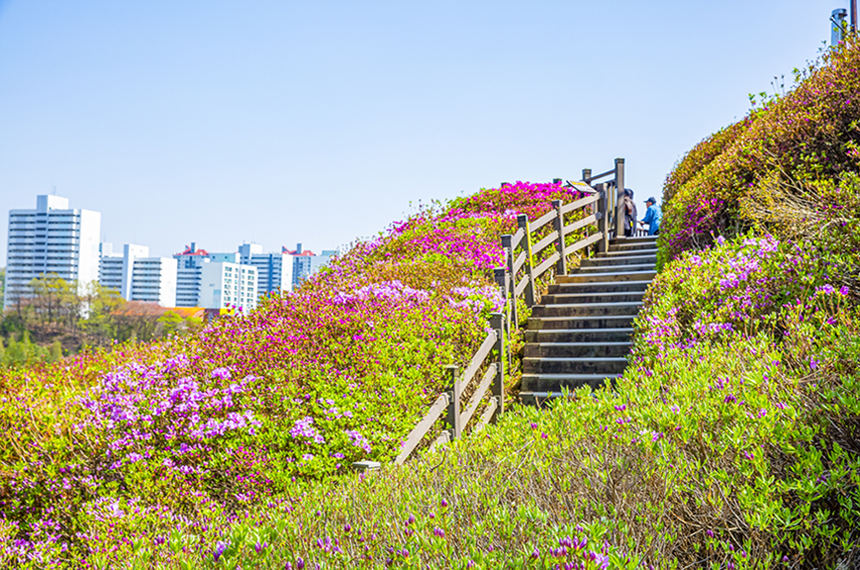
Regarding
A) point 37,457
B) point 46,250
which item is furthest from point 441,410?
point 46,250

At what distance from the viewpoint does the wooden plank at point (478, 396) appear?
22.3ft

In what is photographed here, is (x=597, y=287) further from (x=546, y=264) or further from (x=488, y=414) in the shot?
(x=488, y=414)

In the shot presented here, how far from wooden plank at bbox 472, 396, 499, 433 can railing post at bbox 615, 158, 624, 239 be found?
935 cm

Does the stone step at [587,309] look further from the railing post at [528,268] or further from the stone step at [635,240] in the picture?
the stone step at [635,240]

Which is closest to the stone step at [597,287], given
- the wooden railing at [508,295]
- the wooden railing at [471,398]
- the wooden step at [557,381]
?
the wooden railing at [508,295]

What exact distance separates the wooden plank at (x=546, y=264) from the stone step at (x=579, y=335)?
122 cm

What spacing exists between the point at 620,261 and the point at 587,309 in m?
3.20

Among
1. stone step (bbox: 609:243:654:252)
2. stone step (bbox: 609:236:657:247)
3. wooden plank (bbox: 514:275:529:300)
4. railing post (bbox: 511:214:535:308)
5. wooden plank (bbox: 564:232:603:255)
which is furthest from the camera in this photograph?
stone step (bbox: 609:236:657:247)

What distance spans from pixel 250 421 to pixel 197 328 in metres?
3.53

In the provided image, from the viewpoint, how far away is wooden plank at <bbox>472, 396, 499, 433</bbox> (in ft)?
23.6

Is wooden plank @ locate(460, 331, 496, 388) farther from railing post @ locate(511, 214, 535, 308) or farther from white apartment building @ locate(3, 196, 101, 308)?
white apartment building @ locate(3, 196, 101, 308)

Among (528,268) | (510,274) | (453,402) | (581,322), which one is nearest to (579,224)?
(528,268)

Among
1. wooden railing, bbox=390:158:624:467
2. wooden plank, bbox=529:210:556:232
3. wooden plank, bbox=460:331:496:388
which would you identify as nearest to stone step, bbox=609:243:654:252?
wooden railing, bbox=390:158:624:467

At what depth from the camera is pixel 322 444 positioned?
5270mm
